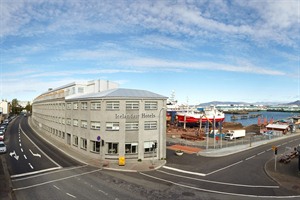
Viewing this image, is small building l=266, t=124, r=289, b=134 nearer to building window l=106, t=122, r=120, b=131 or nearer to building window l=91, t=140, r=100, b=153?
building window l=106, t=122, r=120, b=131

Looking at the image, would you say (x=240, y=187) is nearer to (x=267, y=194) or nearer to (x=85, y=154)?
(x=267, y=194)

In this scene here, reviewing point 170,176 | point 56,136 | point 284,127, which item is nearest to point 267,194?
point 170,176

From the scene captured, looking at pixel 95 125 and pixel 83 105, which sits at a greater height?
pixel 83 105

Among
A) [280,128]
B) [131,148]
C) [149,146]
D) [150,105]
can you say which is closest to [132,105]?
[150,105]

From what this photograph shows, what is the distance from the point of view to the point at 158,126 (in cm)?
3597

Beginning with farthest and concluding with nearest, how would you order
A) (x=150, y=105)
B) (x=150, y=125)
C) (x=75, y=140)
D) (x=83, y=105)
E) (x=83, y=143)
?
(x=75, y=140) → (x=83, y=105) → (x=83, y=143) → (x=150, y=105) → (x=150, y=125)

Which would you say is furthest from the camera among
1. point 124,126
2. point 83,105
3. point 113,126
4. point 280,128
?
point 280,128

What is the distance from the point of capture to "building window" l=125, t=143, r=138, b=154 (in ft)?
111

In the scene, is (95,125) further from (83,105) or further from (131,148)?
(131,148)

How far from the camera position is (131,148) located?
3406 centimetres

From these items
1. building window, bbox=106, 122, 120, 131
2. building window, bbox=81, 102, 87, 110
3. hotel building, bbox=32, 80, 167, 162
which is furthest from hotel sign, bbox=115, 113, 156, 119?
building window, bbox=81, 102, 87, 110

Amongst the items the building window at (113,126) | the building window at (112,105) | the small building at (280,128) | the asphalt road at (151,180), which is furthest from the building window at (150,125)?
the small building at (280,128)

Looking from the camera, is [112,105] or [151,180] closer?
[151,180]

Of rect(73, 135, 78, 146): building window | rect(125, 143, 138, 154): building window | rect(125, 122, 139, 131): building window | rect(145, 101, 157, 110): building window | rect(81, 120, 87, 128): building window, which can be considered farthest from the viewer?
rect(73, 135, 78, 146): building window
